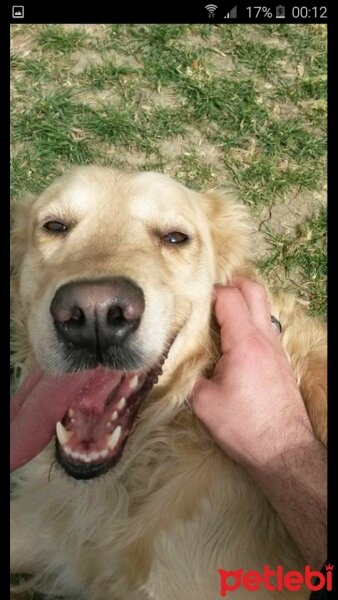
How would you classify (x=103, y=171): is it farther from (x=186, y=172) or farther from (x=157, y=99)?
(x=157, y=99)

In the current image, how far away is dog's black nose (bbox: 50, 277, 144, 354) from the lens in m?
2.14

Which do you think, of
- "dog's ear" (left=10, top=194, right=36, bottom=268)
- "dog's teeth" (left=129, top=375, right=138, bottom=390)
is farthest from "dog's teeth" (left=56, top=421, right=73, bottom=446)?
"dog's ear" (left=10, top=194, right=36, bottom=268)

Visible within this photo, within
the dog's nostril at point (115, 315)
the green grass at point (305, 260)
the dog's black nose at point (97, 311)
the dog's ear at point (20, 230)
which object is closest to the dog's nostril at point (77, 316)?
the dog's black nose at point (97, 311)

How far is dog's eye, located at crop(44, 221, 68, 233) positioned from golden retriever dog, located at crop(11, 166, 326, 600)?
11 millimetres

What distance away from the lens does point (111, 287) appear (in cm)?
218

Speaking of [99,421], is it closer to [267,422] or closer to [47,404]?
[47,404]

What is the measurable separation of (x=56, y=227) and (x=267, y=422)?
1.44 metres

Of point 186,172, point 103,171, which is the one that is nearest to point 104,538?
point 103,171

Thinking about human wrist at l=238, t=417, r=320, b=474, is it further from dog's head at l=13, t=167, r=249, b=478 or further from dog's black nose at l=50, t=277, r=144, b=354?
dog's black nose at l=50, t=277, r=144, b=354

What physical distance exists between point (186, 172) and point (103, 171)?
1.90 m

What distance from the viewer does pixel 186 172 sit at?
15.9 ft
